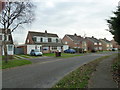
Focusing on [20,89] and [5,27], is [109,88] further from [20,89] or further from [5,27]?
[5,27]

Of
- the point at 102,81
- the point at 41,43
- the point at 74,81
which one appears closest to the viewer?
the point at 102,81

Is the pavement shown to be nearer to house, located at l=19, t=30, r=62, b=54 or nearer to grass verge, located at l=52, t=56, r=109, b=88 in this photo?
grass verge, located at l=52, t=56, r=109, b=88

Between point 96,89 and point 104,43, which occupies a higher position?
point 104,43

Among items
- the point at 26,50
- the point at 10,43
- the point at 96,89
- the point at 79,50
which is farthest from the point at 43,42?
the point at 96,89

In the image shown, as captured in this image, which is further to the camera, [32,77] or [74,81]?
[32,77]

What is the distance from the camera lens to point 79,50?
3706 centimetres

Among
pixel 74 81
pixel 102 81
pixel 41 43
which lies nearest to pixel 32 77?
pixel 74 81

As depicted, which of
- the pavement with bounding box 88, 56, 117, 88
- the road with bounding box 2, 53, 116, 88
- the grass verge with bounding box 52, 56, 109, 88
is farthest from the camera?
the road with bounding box 2, 53, 116, 88

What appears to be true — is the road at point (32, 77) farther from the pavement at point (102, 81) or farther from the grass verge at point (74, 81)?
the pavement at point (102, 81)

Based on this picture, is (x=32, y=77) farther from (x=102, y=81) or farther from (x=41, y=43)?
(x=41, y=43)

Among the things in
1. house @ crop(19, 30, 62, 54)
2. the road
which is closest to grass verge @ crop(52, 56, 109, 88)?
the road

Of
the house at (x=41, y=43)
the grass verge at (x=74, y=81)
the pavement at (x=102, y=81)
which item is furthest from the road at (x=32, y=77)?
the house at (x=41, y=43)

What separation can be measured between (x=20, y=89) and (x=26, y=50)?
25289mm

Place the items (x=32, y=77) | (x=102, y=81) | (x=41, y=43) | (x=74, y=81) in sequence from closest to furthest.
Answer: (x=102, y=81) < (x=74, y=81) < (x=32, y=77) < (x=41, y=43)
